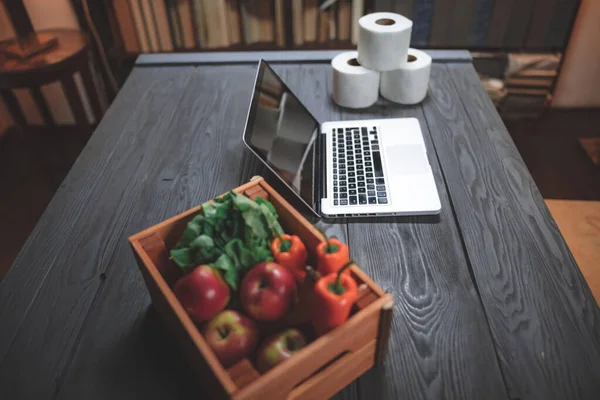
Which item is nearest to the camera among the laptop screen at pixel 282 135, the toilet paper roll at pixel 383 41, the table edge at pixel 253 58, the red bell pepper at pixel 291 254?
the red bell pepper at pixel 291 254

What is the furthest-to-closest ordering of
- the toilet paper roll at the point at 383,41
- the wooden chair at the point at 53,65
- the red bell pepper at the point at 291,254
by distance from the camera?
the wooden chair at the point at 53,65 < the toilet paper roll at the point at 383,41 < the red bell pepper at the point at 291,254

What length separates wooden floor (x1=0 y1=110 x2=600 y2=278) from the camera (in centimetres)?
214

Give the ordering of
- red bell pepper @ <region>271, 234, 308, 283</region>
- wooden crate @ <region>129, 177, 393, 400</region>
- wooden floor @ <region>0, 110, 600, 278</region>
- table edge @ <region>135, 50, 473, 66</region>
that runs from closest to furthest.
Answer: wooden crate @ <region>129, 177, 393, 400</region>, red bell pepper @ <region>271, 234, 308, 283</region>, table edge @ <region>135, 50, 473, 66</region>, wooden floor @ <region>0, 110, 600, 278</region>

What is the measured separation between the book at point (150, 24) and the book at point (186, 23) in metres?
0.13

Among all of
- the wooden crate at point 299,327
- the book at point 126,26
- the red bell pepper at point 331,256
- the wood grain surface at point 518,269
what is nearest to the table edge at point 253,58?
the wood grain surface at point 518,269

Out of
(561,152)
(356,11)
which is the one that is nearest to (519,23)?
(561,152)

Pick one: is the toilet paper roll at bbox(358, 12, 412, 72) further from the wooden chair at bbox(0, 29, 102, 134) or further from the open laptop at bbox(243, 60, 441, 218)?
the wooden chair at bbox(0, 29, 102, 134)

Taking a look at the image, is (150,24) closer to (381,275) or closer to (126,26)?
(126,26)

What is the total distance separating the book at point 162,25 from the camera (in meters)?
2.29

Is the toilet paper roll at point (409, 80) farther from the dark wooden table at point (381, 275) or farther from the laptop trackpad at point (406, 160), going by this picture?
the laptop trackpad at point (406, 160)

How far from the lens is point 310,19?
2336 mm

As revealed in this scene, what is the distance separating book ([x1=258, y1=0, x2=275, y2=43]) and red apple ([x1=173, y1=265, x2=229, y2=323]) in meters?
1.94

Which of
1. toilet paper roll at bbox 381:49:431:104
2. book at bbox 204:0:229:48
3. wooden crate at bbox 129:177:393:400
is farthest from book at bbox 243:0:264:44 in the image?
wooden crate at bbox 129:177:393:400

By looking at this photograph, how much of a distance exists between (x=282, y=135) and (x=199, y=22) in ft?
4.97
